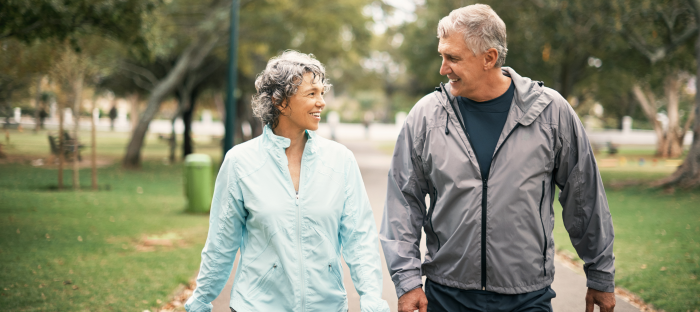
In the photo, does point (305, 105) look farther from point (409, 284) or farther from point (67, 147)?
point (67, 147)

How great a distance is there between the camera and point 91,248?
7707mm

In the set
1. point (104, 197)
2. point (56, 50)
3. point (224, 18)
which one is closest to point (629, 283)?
point (104, 197)

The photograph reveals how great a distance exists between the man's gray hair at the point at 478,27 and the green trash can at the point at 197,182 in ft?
29.2

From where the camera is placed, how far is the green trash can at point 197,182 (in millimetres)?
10977

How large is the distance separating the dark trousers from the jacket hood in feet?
2.43

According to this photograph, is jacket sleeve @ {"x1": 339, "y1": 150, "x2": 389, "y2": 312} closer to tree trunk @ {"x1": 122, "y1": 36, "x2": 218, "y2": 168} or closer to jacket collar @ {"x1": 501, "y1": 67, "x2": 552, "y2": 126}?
jacket collar @ {"x1": 501, "y1": 67, "x2": 552, "y2": 126}

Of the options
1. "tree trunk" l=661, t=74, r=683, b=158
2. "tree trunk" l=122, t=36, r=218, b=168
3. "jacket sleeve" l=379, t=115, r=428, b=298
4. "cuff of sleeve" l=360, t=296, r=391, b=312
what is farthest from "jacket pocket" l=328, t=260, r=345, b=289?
"tree trunk" l=661, t=74, r=683, b=158

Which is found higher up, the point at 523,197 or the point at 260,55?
the point at 260,55

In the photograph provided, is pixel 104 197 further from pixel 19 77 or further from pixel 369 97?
pixel 369 97

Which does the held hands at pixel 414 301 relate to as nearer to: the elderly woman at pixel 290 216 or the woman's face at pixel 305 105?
the elderly woman at pixel 290 216

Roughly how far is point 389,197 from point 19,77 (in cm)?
1810

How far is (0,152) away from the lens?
803 inches

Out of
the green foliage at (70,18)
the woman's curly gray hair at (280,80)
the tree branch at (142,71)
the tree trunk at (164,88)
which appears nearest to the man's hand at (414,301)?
the woman's curly gray hair at (280,80)

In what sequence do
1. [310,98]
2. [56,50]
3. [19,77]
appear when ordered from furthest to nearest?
[19,77] < [56,50] < [310,98]
